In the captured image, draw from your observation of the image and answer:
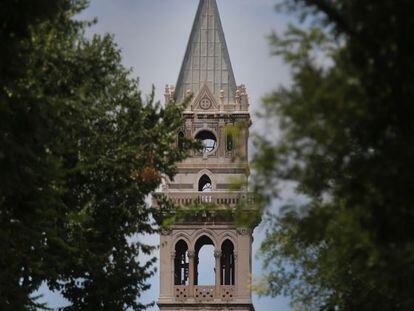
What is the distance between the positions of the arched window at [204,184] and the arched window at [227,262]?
3.21m

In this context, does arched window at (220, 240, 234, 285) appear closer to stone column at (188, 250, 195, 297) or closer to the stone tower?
the stone tower

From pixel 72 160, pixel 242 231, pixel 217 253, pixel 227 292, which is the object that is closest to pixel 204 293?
pixel 227 292

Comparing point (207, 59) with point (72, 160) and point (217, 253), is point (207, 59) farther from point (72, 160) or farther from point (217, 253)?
point (72, 160)

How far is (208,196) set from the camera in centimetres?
8288

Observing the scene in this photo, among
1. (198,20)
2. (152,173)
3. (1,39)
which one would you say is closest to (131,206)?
(152,173)

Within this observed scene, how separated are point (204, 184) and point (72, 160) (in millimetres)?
42863

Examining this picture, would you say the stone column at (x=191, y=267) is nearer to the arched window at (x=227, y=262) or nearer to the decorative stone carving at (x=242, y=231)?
the arched window at (x=227, y=262)

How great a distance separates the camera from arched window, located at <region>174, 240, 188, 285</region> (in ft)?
276

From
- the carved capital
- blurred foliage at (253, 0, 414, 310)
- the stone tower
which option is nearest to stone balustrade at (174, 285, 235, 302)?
the stone tower

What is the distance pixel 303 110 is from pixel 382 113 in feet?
3.64

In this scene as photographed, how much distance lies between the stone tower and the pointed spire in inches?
2.2

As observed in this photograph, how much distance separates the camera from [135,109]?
47188 millimetres

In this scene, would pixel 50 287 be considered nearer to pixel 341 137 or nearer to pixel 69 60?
pixel 69 60

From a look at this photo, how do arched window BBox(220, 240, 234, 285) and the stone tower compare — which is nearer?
the stone tower
